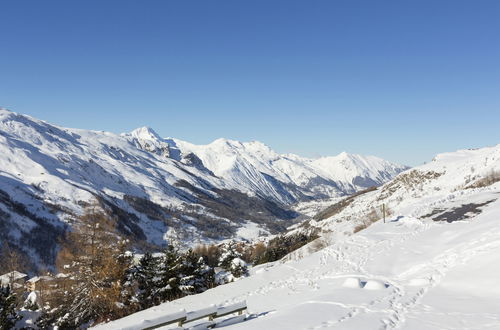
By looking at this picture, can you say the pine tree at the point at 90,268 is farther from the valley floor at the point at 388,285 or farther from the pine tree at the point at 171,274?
the pine tree at the point at 171,274

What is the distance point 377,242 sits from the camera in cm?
3372

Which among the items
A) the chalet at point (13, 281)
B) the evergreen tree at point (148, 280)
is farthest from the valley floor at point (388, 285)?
the chalet at point (13, 281)

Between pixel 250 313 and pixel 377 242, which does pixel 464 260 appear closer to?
pixel 377 242

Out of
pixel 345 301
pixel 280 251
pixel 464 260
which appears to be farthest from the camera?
pixel 280 251

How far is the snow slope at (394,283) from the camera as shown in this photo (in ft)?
47.2

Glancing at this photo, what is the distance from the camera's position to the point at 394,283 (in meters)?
21.1

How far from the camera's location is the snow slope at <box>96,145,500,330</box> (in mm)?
14383

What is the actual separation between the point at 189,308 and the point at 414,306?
15.9m

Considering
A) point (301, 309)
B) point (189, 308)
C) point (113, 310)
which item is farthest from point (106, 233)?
point (301, 309)

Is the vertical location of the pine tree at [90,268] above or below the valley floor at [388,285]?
above

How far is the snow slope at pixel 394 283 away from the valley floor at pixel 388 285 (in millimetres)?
44

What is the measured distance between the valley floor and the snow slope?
1.7 inches

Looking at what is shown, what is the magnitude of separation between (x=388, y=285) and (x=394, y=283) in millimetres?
706

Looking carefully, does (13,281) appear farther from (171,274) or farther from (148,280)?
(171,274)
